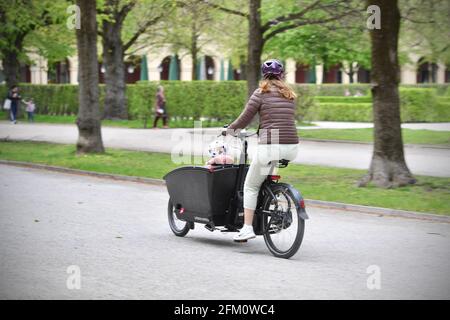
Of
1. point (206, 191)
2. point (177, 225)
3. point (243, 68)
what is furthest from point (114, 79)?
point (206, 191)

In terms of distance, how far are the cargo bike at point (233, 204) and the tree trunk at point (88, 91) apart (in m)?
11.0

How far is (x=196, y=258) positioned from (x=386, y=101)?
6.76 metres

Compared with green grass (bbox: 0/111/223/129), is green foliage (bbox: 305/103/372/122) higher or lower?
higher

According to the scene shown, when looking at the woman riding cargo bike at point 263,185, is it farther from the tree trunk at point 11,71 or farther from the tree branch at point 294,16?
the tree trunk at point 11,71

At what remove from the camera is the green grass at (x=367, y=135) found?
25469 millimetres

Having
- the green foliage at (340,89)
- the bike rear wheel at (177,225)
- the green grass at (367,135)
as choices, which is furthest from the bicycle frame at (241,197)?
the green foliage at (340,89)

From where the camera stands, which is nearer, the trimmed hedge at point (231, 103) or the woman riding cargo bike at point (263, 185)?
the woman riding cargo bike at point (263, 185)

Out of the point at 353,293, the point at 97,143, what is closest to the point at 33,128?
the point at 97,143

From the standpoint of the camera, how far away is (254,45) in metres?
24.5

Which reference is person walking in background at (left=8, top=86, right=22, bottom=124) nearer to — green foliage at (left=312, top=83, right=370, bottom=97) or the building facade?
green foliage at (left=312, top=83, right=370, bottom=97)

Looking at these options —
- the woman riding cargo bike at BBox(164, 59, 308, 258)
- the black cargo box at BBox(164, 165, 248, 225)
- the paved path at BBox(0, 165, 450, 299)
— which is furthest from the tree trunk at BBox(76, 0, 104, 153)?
the woman riding cargo bike at BBox(164, 59, 308, 258)

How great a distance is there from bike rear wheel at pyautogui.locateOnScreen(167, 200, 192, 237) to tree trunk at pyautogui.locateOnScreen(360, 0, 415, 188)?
4.99 m

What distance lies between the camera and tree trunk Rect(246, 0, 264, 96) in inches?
927
